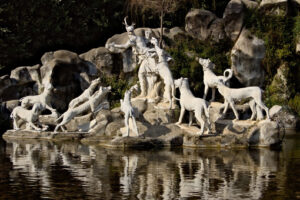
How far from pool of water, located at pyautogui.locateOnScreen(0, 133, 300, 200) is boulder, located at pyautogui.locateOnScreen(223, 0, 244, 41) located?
44.8ft

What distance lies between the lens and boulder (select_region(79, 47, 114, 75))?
2884 cm

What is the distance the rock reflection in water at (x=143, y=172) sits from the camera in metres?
9.94

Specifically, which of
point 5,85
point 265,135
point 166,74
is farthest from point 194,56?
point 265,135

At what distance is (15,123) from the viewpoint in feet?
70.8

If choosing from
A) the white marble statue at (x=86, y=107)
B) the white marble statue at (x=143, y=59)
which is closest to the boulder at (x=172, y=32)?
the white marble statue at (x=143, y=59)

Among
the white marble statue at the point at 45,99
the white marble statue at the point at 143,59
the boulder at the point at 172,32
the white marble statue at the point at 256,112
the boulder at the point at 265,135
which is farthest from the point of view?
the boulder at the point at 172,32

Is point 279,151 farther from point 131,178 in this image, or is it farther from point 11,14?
point 11,14

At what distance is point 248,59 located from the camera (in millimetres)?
28625

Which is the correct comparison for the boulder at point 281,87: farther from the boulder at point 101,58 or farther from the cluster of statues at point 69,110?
the cluster of statues at point 69,110

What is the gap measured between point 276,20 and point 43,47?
567 inches

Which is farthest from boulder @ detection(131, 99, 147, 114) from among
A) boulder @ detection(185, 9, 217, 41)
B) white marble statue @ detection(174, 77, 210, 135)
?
boulder @ detection(185, 9, 217, 41)

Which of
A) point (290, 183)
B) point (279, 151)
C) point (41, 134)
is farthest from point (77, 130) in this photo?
point (290, 183)

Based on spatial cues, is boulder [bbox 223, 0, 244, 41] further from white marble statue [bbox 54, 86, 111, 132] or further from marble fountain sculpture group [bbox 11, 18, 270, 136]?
white marble statue [bbox 54, 86, 111, 132]

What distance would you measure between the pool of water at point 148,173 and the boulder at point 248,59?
11.9m
